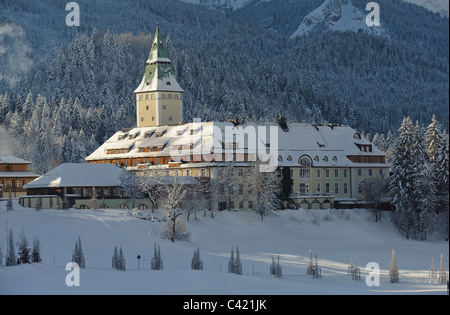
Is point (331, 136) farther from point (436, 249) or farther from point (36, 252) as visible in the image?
point (36, 252)

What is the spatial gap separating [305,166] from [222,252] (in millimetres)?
38083

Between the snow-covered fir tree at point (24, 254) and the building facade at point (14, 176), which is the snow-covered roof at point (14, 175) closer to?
the building facade at point (14, 176)

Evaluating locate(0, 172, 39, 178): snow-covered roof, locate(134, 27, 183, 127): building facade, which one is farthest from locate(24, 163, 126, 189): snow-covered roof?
locate(134, 27, 183, 127): building facade

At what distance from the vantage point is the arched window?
13312 centimetres

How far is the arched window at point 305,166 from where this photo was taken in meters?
133

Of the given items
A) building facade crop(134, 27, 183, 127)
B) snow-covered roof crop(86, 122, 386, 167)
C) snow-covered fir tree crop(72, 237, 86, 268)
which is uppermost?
building facade crop(134, 27, 183, 127)

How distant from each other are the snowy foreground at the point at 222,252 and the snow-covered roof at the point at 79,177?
753 cm

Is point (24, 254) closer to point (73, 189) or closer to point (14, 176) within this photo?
point (73, 189)

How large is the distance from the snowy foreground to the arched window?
10302 mm

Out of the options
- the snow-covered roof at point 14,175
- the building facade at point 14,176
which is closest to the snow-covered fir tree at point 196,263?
the building facade at point 14,176

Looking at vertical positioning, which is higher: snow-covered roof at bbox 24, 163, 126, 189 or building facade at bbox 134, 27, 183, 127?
building facade at bbox 134, 27, 183, 127

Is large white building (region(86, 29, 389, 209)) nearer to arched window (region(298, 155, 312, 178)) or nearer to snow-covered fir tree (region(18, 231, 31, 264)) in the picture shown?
arched window (region(298, 155, 312, 178))

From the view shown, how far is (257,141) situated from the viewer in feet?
437
